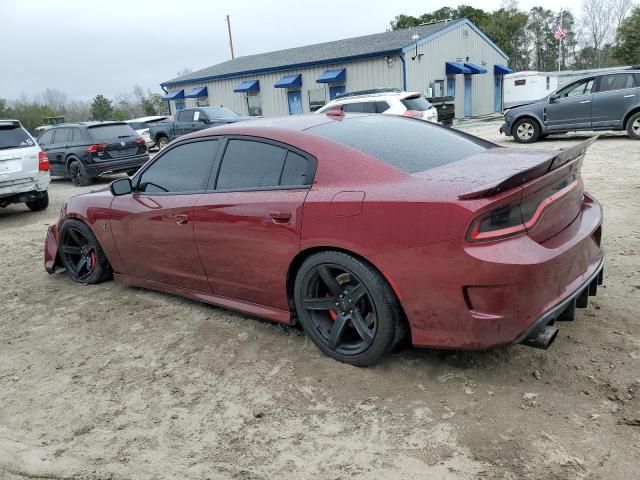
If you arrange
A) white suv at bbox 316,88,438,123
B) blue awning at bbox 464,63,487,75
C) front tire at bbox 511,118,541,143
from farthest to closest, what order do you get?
blue awning at bbox 464,63,487,75 < white suv at bbox 316,88,438,123 < front tire at bbox 511,118,541,143

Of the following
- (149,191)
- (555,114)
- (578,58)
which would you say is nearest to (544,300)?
(149,191)

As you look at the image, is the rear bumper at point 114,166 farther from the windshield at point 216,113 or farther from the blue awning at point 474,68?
the blue awning at point 474,68

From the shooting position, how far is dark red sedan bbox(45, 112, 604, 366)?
2607mm

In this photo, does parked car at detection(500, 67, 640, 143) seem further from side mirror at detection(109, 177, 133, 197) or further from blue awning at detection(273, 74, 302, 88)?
blue awning at detection(273, 74, 302, 88)

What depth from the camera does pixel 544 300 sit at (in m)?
2.67

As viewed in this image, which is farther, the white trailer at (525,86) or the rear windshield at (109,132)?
the white trailer at (525,86)

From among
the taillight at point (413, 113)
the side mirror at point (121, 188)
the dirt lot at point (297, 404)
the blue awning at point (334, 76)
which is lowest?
the dirt lot at point (297, 404)

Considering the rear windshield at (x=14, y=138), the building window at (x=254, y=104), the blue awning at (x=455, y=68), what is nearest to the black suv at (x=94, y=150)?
the rear windshield at (x=14, y=138)

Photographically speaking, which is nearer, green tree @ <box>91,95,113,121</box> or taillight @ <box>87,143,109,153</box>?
taillight @ <box>87,143,109,153</box>

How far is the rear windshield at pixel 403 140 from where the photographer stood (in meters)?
3.18

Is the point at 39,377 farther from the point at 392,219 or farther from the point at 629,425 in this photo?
the point at 629,425

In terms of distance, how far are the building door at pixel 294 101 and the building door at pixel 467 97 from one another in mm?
9013

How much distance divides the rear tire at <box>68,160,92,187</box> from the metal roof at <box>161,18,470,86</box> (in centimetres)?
1500

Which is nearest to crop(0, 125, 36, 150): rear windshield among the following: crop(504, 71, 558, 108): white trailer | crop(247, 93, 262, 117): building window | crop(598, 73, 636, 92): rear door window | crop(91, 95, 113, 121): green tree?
crop(598, 73, 636, 92): rear door window
